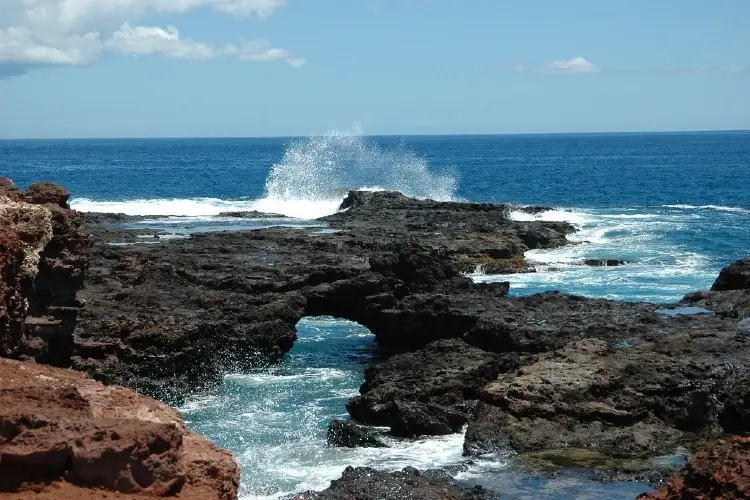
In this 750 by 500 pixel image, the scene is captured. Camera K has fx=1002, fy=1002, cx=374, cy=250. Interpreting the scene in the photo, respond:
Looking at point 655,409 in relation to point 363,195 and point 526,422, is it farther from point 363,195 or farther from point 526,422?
point 363,195

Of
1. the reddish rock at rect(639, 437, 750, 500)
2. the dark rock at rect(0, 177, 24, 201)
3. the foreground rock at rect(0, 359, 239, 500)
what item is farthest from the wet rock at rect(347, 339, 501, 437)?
the foreground rock at rect(0, 359, 239, 500)

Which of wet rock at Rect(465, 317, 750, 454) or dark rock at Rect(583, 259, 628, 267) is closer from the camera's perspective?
wet rock at Rect(465, 317, 750, 454)

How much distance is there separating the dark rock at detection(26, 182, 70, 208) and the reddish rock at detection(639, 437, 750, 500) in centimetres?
1071

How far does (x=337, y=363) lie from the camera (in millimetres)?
26844

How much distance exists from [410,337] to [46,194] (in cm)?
1243

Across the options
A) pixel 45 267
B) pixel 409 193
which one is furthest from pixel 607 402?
pixel 409 193

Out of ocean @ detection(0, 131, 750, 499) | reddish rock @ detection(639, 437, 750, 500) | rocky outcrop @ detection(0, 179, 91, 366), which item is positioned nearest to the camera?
reddish rock @ detection(639, 437, 750, 500)

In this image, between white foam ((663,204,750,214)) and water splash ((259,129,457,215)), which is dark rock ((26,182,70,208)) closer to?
water splash ((259,129,457,215))

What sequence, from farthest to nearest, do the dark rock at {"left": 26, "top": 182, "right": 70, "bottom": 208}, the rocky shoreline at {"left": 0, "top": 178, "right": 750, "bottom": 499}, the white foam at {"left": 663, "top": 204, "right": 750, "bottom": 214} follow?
the white foam at {"left": 663, "top": 204, "right": 750, "bottom": 214}, the rocky shoreline at {"left": 0, "top": 178, "right": 750, "bottom": 499}, the dark rock at {"left": 26, "top": 182, "right": 70, "bottom": 208}

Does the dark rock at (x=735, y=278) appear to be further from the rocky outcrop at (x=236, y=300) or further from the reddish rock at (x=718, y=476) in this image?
Answer: the reddish rock at (x=718, y=476)

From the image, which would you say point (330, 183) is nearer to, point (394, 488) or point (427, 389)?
point (427, 389)

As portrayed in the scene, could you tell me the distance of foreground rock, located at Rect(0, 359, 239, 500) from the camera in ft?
26.1

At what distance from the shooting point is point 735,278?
28812 mm

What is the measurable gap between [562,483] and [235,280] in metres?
15.3
